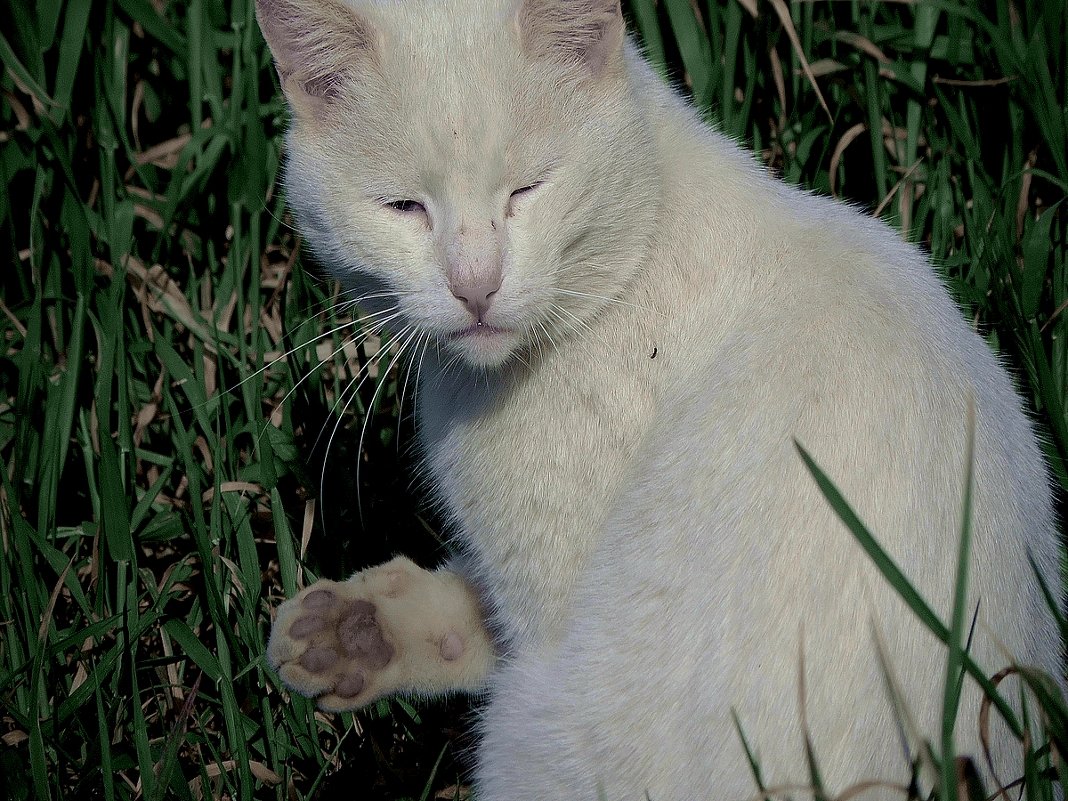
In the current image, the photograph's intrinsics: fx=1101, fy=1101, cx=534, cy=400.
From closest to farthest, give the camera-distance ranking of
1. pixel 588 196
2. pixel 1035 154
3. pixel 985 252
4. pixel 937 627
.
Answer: pixel 937 627, pixel 588 196, pixel 985 252, pixel 1035 154

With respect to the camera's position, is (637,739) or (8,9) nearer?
(637,739)

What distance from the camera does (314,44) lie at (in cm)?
181

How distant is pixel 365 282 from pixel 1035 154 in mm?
1685

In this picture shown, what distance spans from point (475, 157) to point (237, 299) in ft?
3.84

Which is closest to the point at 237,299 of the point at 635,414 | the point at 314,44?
the point at 314,44

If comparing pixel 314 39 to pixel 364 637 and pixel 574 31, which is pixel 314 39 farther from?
pixel 364 637

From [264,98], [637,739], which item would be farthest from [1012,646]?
[264,98]

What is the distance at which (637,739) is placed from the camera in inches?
59.9

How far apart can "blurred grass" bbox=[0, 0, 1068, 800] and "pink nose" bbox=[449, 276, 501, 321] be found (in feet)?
1.92

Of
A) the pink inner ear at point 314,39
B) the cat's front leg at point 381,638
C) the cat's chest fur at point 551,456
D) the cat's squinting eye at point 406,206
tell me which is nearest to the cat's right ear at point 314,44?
the pink inner ear at point 314,39

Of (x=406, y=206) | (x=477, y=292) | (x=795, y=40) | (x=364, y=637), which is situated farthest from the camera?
(x=795, y=40)

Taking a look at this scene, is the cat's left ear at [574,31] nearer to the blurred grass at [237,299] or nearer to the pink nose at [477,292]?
the pink nose at [477,292]

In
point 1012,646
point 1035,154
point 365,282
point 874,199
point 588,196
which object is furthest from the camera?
point 874,199

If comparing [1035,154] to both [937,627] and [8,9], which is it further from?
[8,9]
